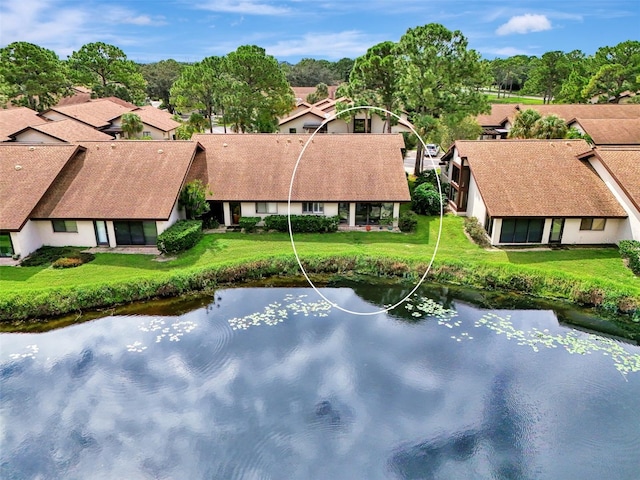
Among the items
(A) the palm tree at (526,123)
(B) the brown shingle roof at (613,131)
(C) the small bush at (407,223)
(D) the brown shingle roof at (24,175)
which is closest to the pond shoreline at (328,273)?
(C) the small bush at (407,223)

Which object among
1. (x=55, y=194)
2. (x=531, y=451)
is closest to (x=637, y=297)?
(x=531, y=451)

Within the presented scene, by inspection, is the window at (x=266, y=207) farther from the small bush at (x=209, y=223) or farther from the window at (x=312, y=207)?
the small bush at (x=209, y=223)

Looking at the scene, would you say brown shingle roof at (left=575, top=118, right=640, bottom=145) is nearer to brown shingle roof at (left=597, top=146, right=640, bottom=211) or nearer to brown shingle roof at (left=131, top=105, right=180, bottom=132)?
brown shingle roof at (left=597, top=146, right=640, bottom=211)

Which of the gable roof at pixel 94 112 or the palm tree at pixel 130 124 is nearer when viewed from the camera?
the palm tree at pixel 130 124

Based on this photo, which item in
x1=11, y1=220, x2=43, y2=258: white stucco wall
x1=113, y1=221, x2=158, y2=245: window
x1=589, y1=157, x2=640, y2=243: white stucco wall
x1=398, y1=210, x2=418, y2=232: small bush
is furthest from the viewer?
x1=398, y1=210, x2=418, y2=232: small bush

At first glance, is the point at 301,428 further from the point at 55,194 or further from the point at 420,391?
the point at 55,194

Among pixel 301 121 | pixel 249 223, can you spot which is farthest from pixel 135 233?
pixel 301 121

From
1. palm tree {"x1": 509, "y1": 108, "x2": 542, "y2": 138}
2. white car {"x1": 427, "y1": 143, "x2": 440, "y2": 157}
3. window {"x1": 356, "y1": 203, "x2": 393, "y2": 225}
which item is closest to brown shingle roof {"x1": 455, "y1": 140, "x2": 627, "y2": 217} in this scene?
window {"x1": 356, "y1": 203, "x2": 393, "y2": 225}
